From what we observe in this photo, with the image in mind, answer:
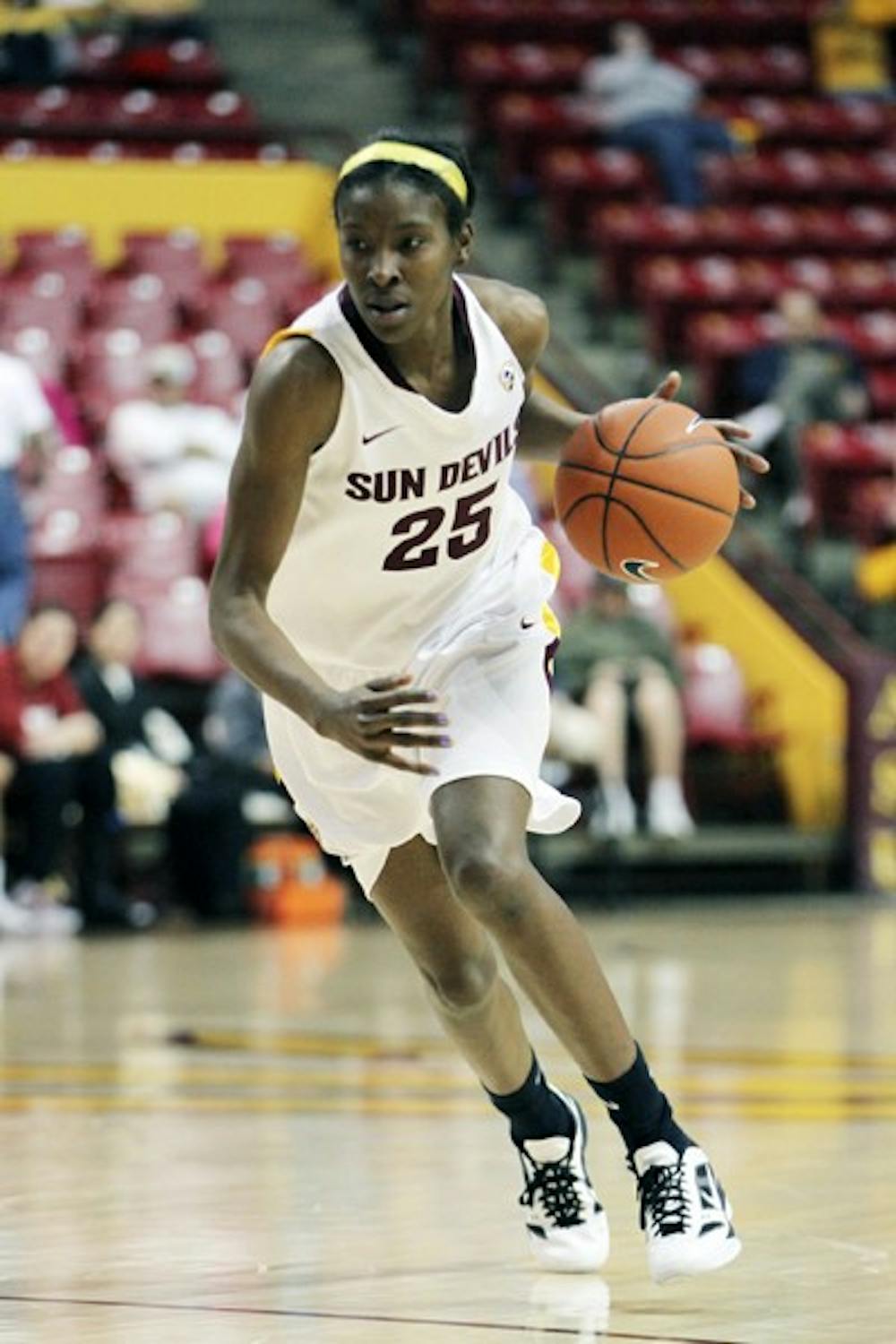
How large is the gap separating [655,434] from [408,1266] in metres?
1.43

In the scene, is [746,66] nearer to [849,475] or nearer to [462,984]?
[849,475]

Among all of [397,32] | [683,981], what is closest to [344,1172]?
[683,981]

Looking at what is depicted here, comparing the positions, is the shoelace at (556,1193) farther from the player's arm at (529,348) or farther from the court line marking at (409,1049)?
the court line marking at (409,1049)

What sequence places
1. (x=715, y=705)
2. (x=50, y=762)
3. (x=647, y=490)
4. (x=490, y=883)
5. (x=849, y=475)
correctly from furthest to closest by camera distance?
(x=849, y=475) < (x=715, y=705) < (x=50, y=762) < (x=647, y=490) < (x=490, y=883)

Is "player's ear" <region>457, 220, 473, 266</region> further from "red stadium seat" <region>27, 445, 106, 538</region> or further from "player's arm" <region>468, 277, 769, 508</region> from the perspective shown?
"red stadium seat" <region>27, 445, 106, 538</region>

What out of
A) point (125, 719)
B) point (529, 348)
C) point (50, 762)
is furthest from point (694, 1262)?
point (125, 719)

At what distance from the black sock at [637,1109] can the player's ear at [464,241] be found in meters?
1.26

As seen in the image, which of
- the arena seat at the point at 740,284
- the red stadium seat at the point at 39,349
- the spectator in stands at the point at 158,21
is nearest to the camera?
the red stadium seat at the point at 39,349

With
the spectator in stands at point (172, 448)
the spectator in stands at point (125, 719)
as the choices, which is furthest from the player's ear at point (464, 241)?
the spectator in stands at point (172, 448)

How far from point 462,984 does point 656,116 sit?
12.7m

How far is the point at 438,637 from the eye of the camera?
4.64m

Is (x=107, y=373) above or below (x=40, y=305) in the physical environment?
below

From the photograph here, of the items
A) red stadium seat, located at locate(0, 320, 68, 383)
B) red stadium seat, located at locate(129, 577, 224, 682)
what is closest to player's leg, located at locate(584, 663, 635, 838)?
red stadium seat, located at locate(129, 577, 224, 682)

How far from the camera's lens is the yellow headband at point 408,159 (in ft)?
14.4
